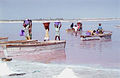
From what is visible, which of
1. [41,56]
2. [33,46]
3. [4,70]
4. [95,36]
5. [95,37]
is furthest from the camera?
[95,37]

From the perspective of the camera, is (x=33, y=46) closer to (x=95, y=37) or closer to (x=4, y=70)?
(x=4, y=70)

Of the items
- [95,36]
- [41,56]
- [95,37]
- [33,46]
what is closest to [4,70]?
[41,56]

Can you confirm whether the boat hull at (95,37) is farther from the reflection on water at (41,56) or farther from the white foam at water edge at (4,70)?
the white foam at water edge at (4,70)

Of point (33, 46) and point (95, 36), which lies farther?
point (95, 36)

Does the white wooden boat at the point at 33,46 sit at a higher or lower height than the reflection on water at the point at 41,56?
higher

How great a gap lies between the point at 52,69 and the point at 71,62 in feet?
5.98

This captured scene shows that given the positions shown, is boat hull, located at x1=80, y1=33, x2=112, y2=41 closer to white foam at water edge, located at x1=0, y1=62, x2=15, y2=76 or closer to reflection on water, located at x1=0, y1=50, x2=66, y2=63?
reflection on water, located at x1=0, y1=50, x2=66, y2=63

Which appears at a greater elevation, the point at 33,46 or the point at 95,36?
the point at 95,36

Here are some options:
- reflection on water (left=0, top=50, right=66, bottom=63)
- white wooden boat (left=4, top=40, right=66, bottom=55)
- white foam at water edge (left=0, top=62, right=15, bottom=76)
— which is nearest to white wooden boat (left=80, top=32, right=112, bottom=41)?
white wooden boat (left=4, top=40, right=66, bottom=55)

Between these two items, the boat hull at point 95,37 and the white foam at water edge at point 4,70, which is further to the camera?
the boat hull at point 95,37

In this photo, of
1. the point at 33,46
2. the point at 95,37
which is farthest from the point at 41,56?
the point at 95,37

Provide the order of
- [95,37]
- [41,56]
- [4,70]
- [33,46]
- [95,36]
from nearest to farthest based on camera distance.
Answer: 1. [4,70]
2. [41,56]
3. [33,46]
4. [95,36]
5. [95,37]

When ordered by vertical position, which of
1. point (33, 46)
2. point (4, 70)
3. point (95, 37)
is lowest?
point (4, 70)

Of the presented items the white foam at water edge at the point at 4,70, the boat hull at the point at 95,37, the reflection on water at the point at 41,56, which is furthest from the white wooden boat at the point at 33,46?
the boat hull at the point at 95,37
